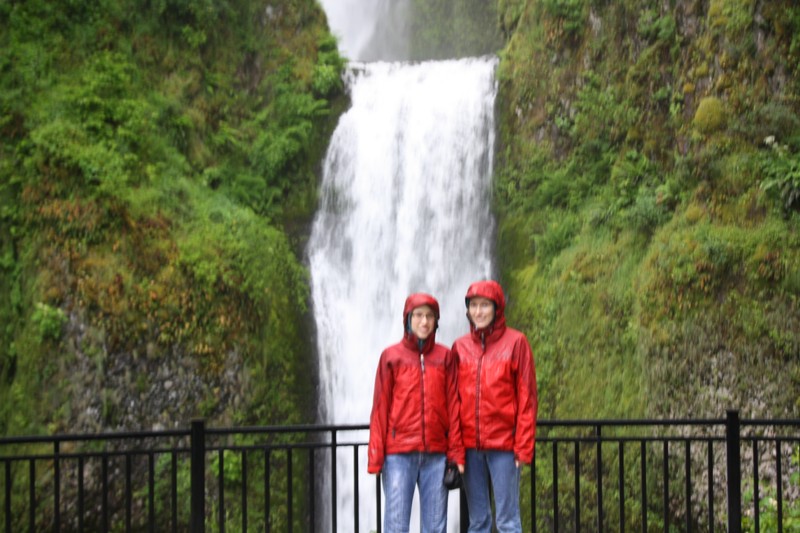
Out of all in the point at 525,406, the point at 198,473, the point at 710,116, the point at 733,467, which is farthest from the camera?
the point at 710,116

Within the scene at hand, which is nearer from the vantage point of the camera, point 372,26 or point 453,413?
point 453,413

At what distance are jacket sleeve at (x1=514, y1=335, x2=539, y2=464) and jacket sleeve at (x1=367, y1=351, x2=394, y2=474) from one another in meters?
0.79

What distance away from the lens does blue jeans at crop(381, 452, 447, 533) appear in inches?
195

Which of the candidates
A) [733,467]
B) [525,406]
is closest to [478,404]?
[525,406]

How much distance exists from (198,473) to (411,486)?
1657 millimetres

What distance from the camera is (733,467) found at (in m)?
6.00

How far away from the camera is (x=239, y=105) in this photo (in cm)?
1656

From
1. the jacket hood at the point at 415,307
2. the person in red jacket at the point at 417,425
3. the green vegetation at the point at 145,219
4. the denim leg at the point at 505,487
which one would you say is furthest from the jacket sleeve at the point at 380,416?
the green vegetation at the point at 145,219

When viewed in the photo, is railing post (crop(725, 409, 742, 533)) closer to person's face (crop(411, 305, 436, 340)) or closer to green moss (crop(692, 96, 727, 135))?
person's face (crop(411, 305, 436, 340))

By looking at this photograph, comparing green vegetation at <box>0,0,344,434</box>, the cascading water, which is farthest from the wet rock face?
the cascading water

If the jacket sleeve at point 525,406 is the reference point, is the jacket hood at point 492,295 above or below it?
above

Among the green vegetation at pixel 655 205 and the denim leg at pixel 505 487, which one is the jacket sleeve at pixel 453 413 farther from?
the green vegetation at pixel 655 205

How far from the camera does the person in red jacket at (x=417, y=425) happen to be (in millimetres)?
4938

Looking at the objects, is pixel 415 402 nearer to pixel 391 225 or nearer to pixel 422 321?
pixel 422 321
